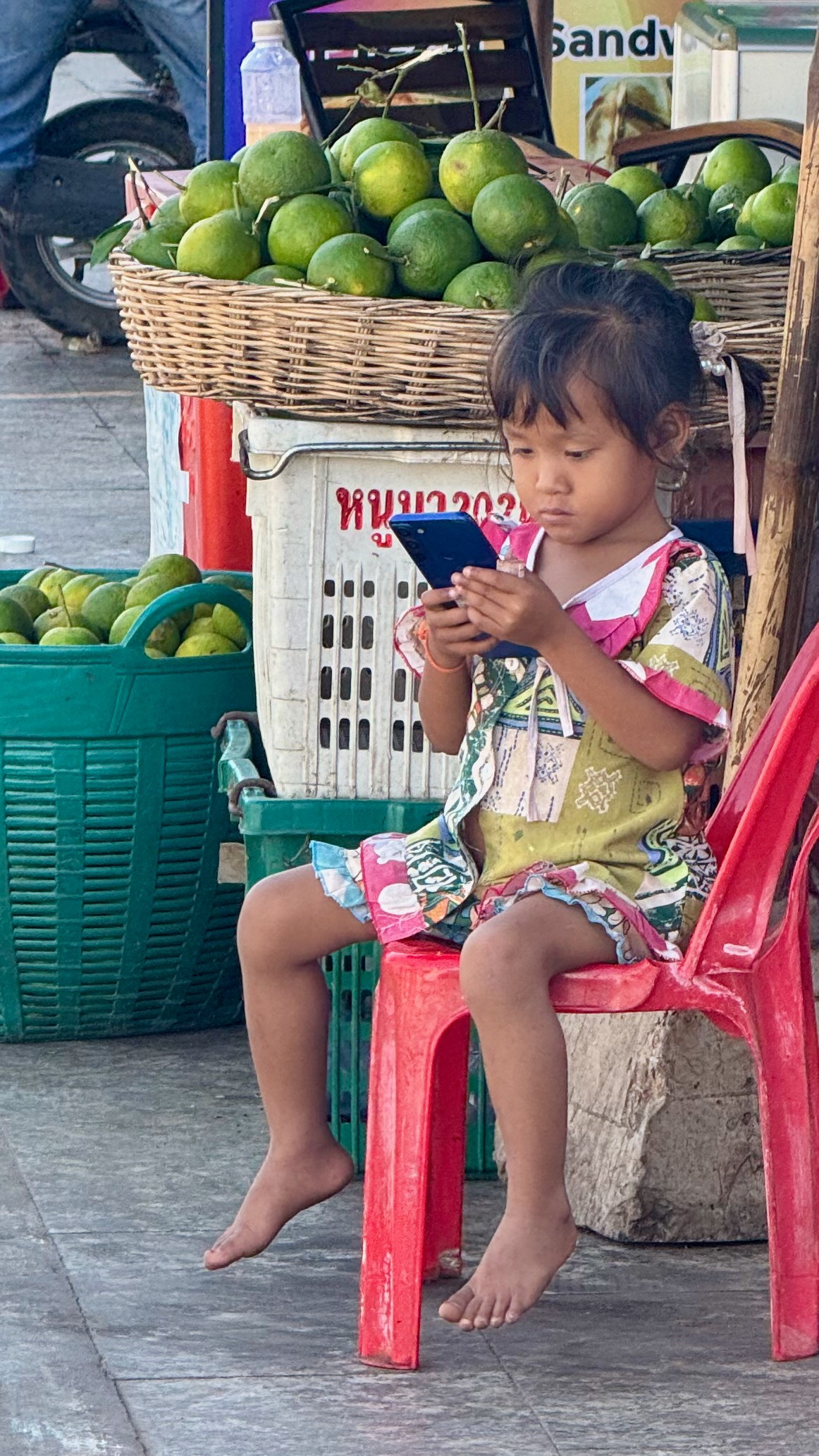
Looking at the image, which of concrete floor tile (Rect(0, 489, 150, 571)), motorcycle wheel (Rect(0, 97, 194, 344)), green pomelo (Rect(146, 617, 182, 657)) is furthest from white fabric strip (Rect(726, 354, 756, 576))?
motorcycle wheel (Rect(0, 97, 194, 344))

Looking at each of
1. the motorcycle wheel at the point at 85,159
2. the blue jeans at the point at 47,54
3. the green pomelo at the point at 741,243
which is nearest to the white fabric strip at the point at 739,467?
the green pomelo at the point at 741,243

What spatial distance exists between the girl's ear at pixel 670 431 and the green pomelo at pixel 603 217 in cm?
77

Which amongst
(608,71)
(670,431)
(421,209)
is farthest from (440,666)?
(608,71)

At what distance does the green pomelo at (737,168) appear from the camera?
3562mm

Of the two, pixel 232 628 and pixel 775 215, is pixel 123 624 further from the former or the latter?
pixel 775 215

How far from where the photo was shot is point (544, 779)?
2.54 metres

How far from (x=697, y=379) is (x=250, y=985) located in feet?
3.01

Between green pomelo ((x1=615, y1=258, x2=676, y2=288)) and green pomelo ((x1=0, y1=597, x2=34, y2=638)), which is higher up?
green pomelo ((x1=615, y1=258, x2=676, y2=288))

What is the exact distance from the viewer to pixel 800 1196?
8.21 feet

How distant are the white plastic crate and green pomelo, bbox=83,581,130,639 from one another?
650 millimetres

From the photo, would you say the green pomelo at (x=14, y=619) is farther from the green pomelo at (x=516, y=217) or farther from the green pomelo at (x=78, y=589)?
the green pomelo at (x=516, y=217)

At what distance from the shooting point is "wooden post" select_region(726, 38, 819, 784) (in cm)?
272

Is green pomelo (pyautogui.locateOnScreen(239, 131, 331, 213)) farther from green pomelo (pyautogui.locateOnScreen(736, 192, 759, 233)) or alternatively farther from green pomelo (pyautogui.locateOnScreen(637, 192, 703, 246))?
green pomelo (pyautogui.locateOnScreen(736, 192, 759, 233))

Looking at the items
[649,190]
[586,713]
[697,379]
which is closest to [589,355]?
[697,379]
